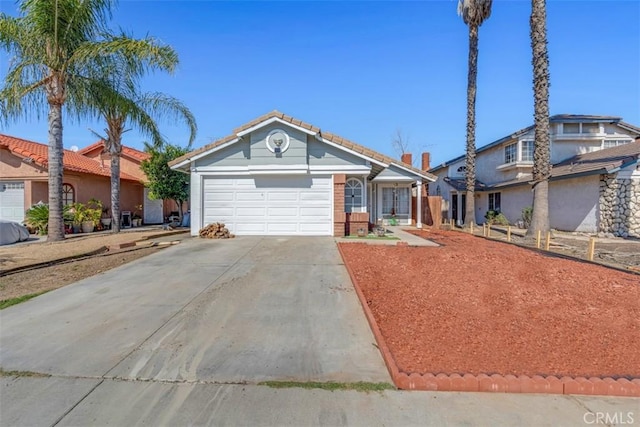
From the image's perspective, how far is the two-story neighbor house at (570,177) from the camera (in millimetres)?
14992

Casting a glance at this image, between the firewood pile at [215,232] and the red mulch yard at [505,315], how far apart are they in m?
6.59

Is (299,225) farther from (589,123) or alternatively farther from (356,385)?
(589,123)

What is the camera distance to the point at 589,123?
22.1m

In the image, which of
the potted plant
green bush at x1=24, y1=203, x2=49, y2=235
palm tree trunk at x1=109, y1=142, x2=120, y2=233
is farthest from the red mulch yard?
the potted plant

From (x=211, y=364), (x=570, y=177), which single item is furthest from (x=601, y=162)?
(x=211, y=364)

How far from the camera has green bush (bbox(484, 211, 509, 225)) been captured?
22.0m

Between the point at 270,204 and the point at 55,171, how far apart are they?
811cm

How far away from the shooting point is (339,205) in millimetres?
13039

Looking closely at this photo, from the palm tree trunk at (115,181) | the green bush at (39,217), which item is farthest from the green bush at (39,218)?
the palm tree trunk at (115,181)

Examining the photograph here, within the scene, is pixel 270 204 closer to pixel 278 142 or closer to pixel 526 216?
pixel 278 142

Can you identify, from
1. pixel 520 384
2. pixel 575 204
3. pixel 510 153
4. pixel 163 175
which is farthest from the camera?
pixel 510 153

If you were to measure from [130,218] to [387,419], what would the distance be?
22.1 metres

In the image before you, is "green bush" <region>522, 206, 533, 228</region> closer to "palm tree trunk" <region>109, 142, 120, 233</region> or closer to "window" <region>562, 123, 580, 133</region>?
"window" <region>562, 123, 580, 133</region>

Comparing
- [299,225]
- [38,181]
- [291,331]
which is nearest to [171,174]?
[38,181]
